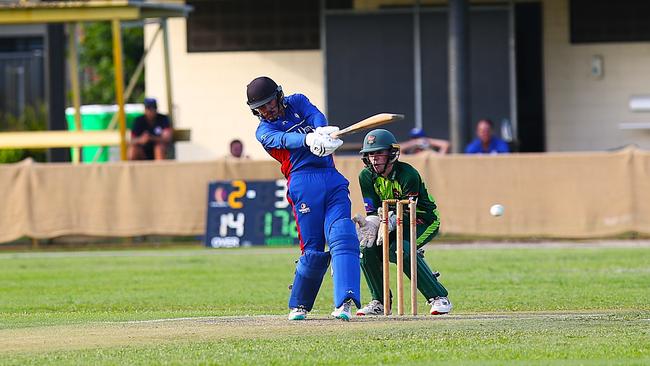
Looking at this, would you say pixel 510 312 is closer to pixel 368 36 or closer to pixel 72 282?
pixel 72 282

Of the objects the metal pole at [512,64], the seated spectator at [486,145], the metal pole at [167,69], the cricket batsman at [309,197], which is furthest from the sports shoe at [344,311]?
the metal pole at [512,64]

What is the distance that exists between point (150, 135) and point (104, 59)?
1754 centimetres

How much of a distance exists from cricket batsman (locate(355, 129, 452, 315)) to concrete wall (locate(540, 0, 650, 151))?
17.7m

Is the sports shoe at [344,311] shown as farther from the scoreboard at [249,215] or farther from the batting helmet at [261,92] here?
the scoreboard at [249,215]

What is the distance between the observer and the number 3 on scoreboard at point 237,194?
23984 mm

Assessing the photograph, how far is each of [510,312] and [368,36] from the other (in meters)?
17.3

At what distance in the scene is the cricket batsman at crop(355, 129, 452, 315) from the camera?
39.6 feet

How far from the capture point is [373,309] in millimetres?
12461

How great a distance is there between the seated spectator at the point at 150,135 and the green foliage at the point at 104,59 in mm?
14913

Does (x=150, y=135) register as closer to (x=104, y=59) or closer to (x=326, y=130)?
(x=326, y=130)

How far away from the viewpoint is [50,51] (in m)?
27.7

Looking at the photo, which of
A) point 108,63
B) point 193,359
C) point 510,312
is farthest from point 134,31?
point 193,359

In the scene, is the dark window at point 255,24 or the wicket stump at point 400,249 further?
the dark window at point 255,24

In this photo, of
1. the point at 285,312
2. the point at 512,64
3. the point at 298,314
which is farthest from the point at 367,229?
the point at 512,64
